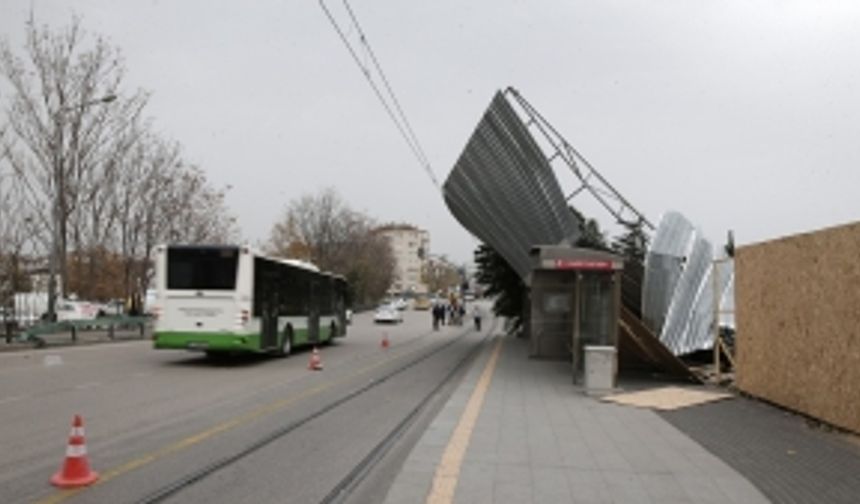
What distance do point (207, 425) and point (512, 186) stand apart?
11.2m

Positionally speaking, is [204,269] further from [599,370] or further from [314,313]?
[599,370]

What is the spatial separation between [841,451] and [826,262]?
281 cm

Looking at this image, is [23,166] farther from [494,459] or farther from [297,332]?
[494,459]

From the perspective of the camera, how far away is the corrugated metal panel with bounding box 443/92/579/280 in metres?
17.8

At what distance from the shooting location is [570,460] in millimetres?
7387

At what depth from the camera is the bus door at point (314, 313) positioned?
23656 millimetres

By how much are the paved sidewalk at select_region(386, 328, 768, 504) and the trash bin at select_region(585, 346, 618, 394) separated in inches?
63.5

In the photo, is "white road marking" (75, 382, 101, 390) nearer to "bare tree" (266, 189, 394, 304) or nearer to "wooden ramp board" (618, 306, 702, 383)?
"wooden ramp board" (618, 306, 702, 383)

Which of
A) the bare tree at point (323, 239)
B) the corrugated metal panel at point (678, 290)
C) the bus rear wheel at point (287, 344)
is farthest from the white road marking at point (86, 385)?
the bare tree at point (323, 239)

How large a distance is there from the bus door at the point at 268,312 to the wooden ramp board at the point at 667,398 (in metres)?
9.39

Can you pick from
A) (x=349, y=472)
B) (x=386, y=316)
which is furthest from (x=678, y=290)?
(x=386, y=316)

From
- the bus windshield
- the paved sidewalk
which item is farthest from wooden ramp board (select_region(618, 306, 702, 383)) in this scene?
the bus windshield

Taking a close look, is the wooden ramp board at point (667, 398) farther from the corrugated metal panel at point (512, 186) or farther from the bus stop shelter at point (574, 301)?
the corrugated metal panel at point (512, 186)

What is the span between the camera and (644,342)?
1566 centimetres
